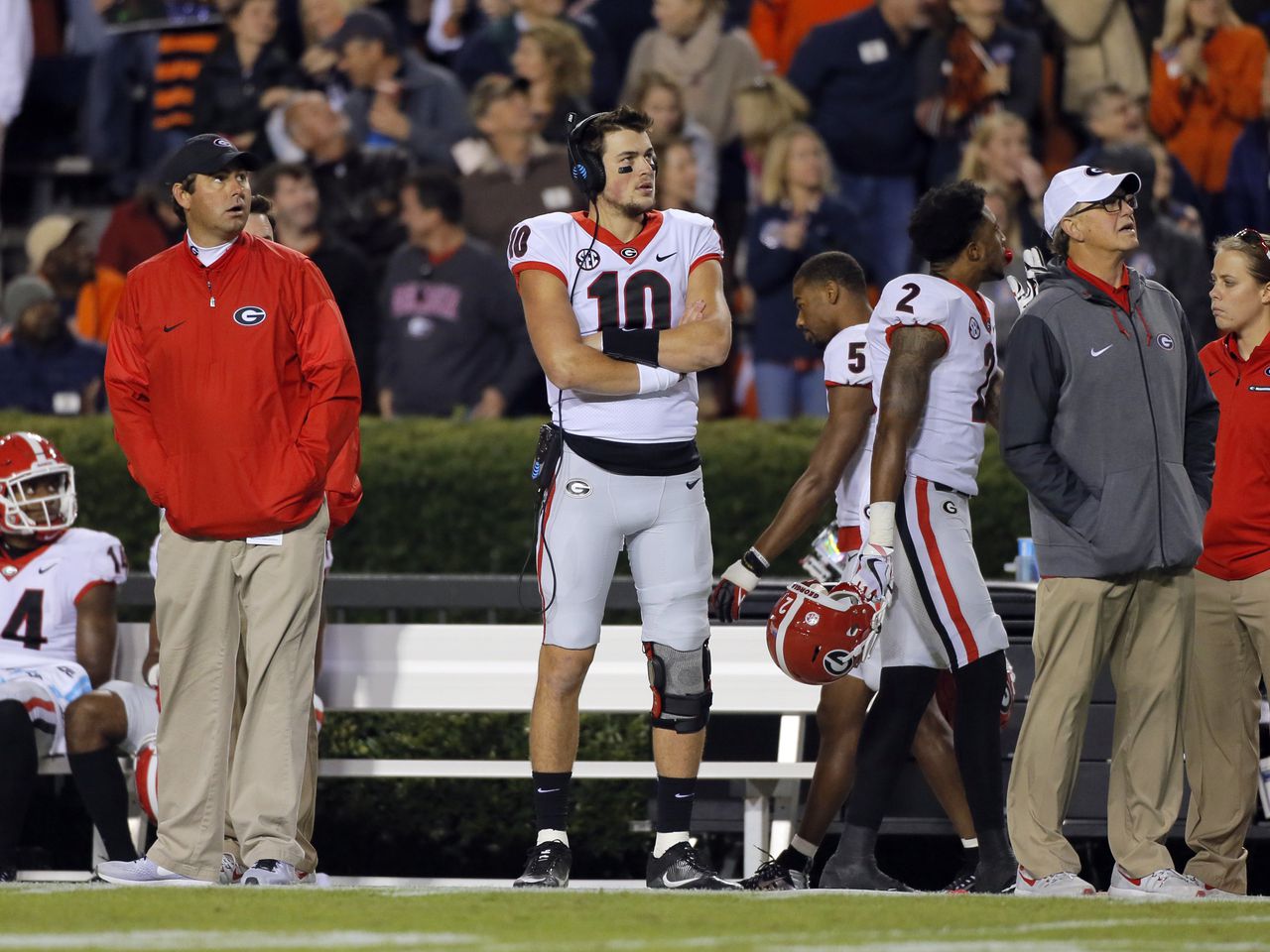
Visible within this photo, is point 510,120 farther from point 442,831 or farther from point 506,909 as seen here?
point 506,909

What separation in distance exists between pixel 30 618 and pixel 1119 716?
3.60 metres

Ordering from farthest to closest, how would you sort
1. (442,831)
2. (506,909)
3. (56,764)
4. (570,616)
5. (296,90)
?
(296,90) → (442,831) → (56,764) → (570,616) → (506,909)

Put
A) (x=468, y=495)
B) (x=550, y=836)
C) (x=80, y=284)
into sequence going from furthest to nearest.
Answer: (x=80, y=284)
(x=468, y=495)
(x=550, y=836)

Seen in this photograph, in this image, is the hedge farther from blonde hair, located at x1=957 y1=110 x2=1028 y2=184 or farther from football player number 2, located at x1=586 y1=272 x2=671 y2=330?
football player number 2, located at x1=586 y1=272 x2=671 y2=330

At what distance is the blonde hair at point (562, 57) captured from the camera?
11961 mm

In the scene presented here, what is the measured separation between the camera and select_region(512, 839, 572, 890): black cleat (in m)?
5.93

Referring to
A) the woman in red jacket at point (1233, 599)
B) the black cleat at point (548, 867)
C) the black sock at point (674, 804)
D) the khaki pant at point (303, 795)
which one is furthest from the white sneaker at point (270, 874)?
the woman in red jacket at point (1233, 599)

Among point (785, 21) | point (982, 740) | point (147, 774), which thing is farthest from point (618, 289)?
point (785, 21)

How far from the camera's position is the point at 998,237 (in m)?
6.46

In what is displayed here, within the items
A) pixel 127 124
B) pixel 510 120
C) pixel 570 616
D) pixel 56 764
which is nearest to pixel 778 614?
pixel 570 616

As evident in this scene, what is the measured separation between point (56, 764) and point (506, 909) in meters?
2.59

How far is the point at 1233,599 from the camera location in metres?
6.36

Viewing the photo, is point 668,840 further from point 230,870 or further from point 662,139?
point 662,139

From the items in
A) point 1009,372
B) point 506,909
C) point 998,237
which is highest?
point 998,237
